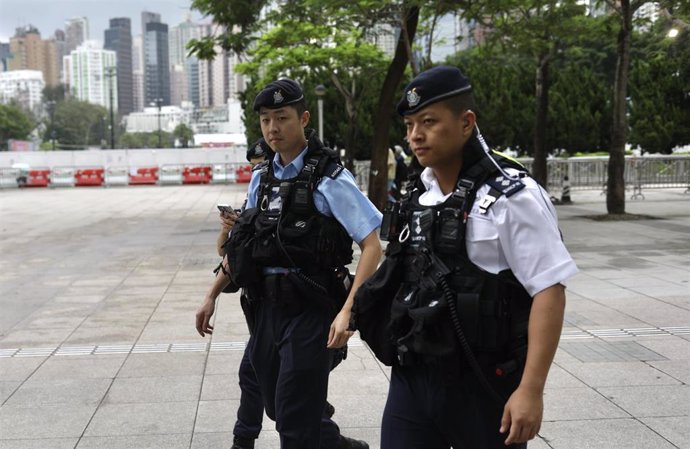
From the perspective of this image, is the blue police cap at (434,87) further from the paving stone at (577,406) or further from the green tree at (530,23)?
the green tree at (530,23)

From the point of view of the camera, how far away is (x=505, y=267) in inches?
91.4

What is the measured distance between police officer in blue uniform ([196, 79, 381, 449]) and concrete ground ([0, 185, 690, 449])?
113 centimetres

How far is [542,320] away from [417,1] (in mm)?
11514

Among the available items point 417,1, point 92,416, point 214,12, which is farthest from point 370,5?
point 92,416

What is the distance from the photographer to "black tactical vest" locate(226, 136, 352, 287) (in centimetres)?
338

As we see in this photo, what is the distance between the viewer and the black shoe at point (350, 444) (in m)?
3.86

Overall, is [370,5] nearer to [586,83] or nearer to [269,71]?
[269,71]

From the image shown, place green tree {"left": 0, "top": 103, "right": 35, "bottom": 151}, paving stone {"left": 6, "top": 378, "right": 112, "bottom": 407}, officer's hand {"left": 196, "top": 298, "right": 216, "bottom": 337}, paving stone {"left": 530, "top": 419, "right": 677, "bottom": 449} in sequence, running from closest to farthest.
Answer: officer's hand {"left": 196, "top": 298, "right": 216, "bottom": 337}, paving stone {"left": 530, "top": 419, "right": 677, "bottom": 449}, paving stone {"left": 6, "top": 378, "right": 112, "bottom": 407}, green tree {"left": 0, "top": 103, "right": 35, "bottom": 151}

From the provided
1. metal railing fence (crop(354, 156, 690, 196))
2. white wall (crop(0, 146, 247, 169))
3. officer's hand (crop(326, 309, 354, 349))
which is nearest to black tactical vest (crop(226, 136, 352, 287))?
officer's hand (crop(326, 309, 354, 349))

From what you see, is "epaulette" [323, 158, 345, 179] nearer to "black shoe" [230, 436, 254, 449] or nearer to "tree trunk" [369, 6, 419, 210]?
"black shoe" [230, 436, 254, 449]

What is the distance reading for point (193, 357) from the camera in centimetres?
618

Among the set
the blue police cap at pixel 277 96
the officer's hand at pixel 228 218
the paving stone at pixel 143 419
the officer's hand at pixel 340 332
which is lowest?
the paving stone at pixel 143 419

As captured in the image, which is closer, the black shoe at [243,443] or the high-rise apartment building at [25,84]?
the black shoe at [243,443]

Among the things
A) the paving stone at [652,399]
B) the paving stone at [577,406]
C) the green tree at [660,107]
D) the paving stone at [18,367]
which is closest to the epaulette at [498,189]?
the paving stone at [577,406]
